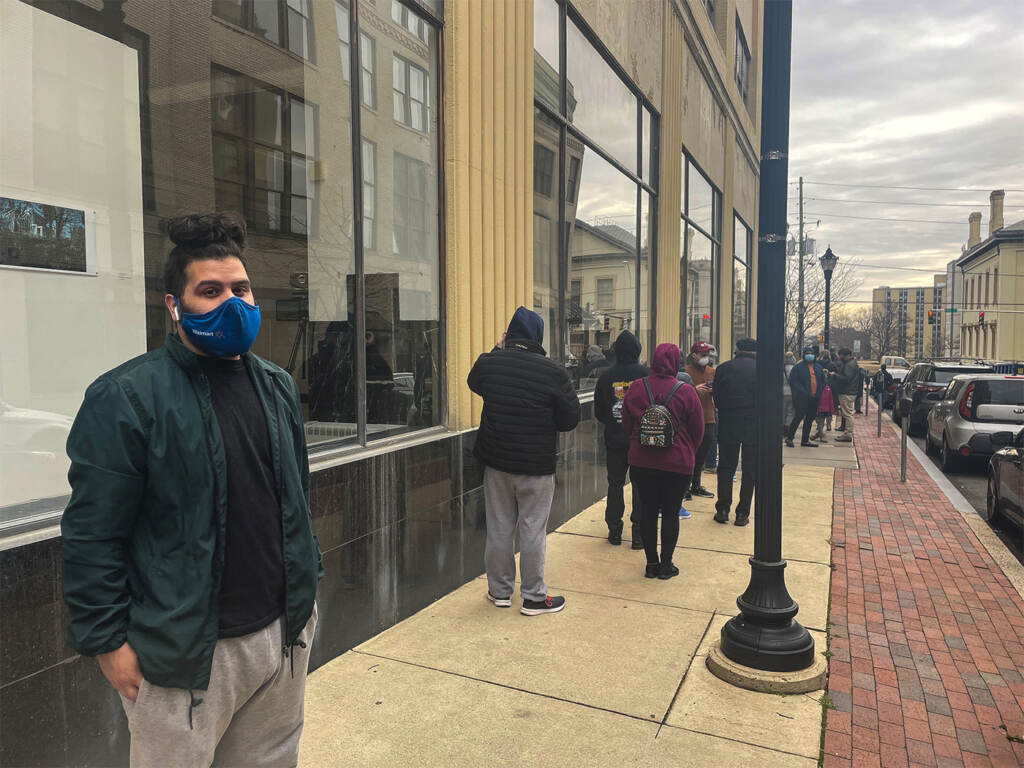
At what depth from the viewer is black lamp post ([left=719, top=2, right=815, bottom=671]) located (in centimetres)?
415

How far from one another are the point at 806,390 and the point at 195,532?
13482 millimetres

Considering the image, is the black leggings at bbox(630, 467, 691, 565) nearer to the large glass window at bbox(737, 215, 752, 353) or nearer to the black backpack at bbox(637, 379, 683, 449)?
the black backpack at bbox(637, 379, 683, 449)

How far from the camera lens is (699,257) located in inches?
572

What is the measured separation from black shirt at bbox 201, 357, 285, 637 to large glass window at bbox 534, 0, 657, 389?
5.39m

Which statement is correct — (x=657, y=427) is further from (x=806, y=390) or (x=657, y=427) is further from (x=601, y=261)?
(x=806, y=390)

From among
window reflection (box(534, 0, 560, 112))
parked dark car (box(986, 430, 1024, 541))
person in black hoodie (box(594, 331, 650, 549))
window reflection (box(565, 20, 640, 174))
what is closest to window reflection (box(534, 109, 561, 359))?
window reflection (box(534, 0, 560, 112))

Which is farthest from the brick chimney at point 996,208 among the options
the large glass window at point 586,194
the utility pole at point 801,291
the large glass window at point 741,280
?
the large glass window at point 586,194

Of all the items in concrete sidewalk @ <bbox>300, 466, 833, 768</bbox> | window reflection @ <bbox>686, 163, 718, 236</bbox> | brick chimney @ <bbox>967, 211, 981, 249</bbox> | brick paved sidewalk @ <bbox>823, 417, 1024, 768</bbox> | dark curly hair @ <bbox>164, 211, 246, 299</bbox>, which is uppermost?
brick chimney @ <bbox>967, 211, 981, 249</bbox>

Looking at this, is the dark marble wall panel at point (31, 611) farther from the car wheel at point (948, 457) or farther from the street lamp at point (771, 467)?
the car wheel at point (948, 457)

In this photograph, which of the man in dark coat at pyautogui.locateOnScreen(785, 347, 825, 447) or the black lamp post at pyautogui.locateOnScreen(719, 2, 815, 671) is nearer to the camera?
the black lamp post at pyautogui.locateOnScreen(719, 2, 815, 671)

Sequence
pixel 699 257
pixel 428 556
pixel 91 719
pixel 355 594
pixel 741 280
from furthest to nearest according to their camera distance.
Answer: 1. pixel 741 280
2. pixel 699 257
3. pixel 428 556
4. pixel 355 594
5. pixel 91 719

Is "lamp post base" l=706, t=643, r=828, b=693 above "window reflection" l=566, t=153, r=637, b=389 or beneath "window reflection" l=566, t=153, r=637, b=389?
beneath

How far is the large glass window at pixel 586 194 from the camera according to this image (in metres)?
7.52

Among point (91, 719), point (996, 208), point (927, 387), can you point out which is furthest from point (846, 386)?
point (996, 208)
